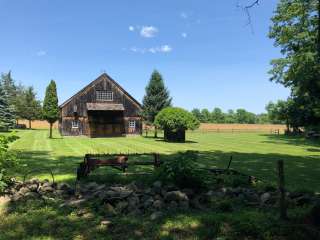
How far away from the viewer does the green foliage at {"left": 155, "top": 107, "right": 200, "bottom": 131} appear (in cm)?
3756

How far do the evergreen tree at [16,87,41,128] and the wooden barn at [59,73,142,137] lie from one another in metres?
31.7

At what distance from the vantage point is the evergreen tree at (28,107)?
75.6 meters

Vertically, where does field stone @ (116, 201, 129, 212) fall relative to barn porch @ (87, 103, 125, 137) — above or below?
below

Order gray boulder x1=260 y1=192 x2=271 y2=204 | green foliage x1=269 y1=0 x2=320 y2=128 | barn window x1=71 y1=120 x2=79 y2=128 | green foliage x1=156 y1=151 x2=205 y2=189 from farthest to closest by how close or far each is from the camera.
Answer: barn window x1=71 y1=120 x2=79 y2=128 → green foliage x1=269 y1=0 x2=320 y2=128 → green foliage x1=156 y1=151 x2=205 y2=189 → gray boulder x1=260 y1=192 x2=271 y2=204

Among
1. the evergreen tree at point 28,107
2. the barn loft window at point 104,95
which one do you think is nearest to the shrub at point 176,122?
the barn loft window at point 104,95

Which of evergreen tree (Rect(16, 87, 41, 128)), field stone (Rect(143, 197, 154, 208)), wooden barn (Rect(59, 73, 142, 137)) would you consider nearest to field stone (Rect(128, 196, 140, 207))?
field stone (Rect(143, 197, 154, 208))

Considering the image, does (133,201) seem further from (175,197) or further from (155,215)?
(175,197)

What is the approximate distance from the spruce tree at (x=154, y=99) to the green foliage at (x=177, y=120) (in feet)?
35.2

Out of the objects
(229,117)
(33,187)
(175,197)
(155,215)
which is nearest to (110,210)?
(155,215)

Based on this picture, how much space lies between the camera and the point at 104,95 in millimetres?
48406

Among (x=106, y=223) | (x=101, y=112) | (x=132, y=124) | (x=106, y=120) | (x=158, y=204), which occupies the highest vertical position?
(x=101, y=112)

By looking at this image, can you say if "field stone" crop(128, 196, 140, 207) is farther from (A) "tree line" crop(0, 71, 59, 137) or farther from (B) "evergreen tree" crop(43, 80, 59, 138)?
(B) "evergreen tree" crop(43, 80, 59, 138)

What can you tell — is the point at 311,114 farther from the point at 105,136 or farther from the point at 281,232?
the point at 281,232

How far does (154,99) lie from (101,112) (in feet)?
26.8
